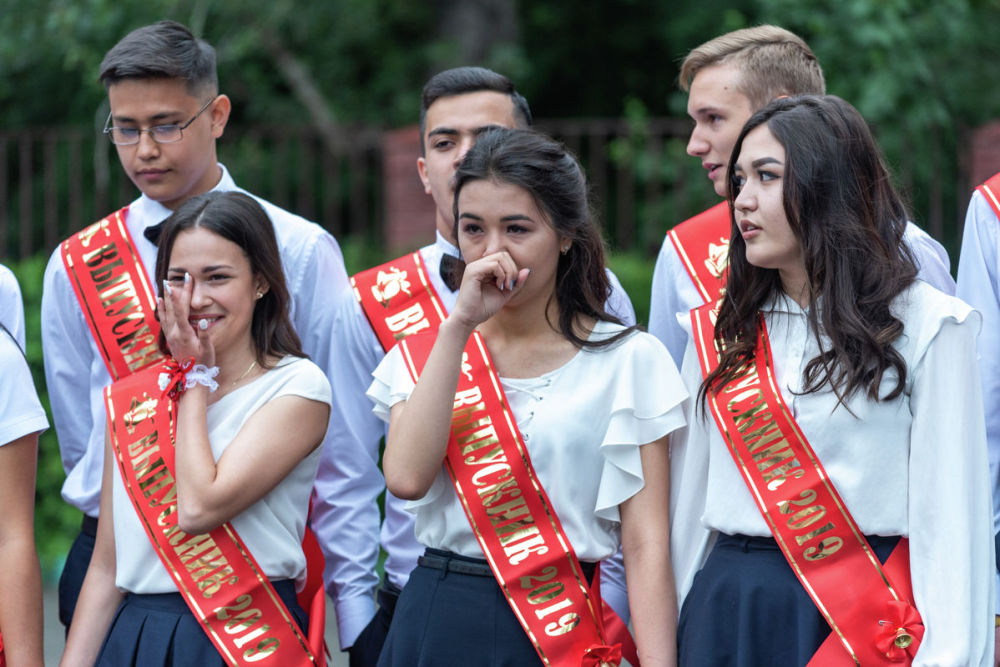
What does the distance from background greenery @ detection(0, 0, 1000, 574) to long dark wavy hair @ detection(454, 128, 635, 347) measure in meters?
3.27

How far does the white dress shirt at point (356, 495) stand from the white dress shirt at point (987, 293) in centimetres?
80

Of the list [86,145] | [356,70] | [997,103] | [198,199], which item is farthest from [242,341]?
[356,70]

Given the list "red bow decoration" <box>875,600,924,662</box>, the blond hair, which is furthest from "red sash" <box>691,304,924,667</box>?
the blond hair

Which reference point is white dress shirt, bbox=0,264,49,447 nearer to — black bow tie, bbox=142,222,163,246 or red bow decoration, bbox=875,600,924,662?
black bow tie, bbox=142,222,163,246

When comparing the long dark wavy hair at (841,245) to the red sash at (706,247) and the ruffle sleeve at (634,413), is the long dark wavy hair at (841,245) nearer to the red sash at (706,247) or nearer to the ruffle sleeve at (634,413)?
the ruffle sleeve at (634,413)

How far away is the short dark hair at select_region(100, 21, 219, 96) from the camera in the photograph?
3359mm

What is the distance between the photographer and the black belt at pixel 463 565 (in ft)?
8.64

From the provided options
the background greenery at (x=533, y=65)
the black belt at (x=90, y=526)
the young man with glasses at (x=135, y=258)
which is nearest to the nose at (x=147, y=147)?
the young man with glasses at (x=135, y=258)

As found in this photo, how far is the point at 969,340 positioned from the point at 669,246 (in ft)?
3.72

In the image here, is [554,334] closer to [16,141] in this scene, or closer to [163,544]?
[163,544]

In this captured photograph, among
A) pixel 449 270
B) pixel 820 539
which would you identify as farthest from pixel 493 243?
pixel 820 539

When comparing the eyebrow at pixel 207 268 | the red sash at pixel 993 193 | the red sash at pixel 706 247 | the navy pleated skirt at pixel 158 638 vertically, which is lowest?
the navy pleated skirt at pixel 158 638

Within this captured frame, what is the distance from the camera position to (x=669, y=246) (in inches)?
135

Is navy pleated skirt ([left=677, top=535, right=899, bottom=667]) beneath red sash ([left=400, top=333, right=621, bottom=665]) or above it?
beneath
